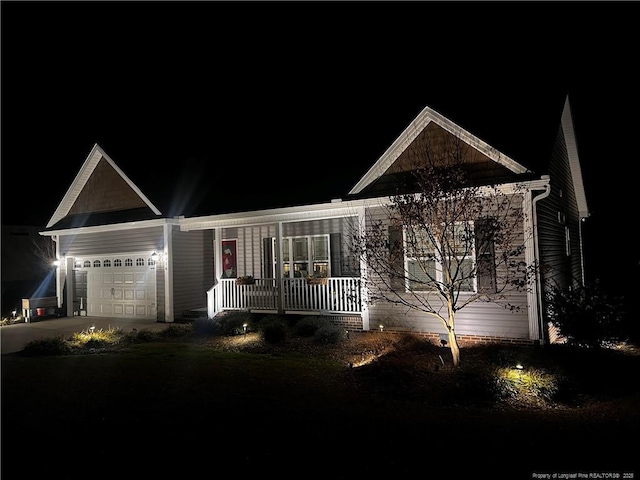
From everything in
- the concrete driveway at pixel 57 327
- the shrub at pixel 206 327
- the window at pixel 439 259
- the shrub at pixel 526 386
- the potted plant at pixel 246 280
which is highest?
the window at pixel 439 259

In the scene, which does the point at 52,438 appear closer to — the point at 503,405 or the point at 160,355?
the point at 160,355

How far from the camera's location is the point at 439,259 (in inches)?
362

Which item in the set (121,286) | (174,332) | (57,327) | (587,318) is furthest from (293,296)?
(57,327)

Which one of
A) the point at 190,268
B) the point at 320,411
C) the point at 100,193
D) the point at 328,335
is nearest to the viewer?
the point at 320,411

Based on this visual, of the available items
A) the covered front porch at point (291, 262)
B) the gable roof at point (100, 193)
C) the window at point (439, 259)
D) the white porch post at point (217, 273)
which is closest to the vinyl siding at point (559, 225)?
the window at point (439, 259)

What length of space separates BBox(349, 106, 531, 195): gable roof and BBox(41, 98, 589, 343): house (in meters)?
0.03

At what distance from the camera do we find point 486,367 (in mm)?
8375

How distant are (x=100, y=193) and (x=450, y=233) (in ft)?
48.0

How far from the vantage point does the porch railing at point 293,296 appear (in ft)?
40.8

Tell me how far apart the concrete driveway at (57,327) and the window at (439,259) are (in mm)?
8268

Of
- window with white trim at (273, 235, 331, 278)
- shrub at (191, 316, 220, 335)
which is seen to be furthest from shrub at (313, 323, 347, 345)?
window with white trim at (273, 235, 331, 278)

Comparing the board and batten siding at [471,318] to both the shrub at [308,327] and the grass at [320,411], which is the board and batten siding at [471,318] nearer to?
the grass at [320,411]

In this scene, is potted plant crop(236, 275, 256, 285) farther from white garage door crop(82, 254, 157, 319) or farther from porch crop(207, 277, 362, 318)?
white garage door crop(82, 254, 157, 319)

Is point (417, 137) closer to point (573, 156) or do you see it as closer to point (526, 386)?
point (526, 386)
